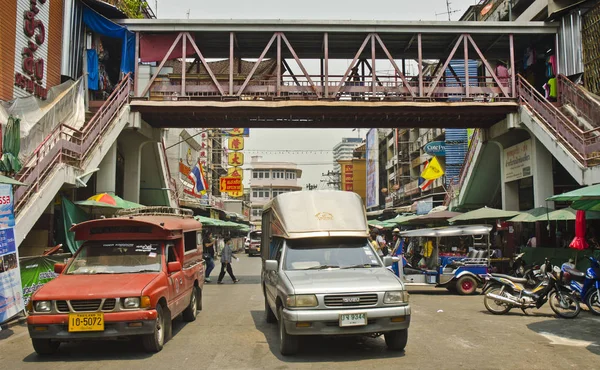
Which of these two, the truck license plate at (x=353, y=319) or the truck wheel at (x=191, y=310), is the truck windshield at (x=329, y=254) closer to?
the truck license plate at (x=353, y=319)

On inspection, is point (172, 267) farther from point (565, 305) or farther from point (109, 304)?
point (565, 305)

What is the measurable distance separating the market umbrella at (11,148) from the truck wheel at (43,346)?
636 cm

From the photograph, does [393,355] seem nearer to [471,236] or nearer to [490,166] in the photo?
[471,236]

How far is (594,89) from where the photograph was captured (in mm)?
19797

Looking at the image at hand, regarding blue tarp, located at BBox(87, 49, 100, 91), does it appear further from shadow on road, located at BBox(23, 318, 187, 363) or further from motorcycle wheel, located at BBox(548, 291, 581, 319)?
motorcycle wheel, located at BBox(548, 291, 581, 319)

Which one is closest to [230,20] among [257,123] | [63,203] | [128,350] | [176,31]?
[176,31]

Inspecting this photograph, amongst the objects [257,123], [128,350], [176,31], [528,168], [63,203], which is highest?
[176,31]

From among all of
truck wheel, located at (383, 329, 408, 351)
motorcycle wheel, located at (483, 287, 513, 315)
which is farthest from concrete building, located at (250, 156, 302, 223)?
truck wheel, located at (383, 329, 408, 351)

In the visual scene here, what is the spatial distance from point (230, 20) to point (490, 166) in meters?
15.0

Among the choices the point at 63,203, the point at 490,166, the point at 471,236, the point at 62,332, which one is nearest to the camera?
the point at 62,332

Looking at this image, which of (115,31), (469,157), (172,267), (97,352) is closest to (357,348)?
(172,267)

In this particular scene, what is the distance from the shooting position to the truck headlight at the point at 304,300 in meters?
7.20

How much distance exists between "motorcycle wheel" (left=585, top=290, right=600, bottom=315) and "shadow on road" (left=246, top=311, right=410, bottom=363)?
5.80m

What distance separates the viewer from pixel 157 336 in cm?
787
